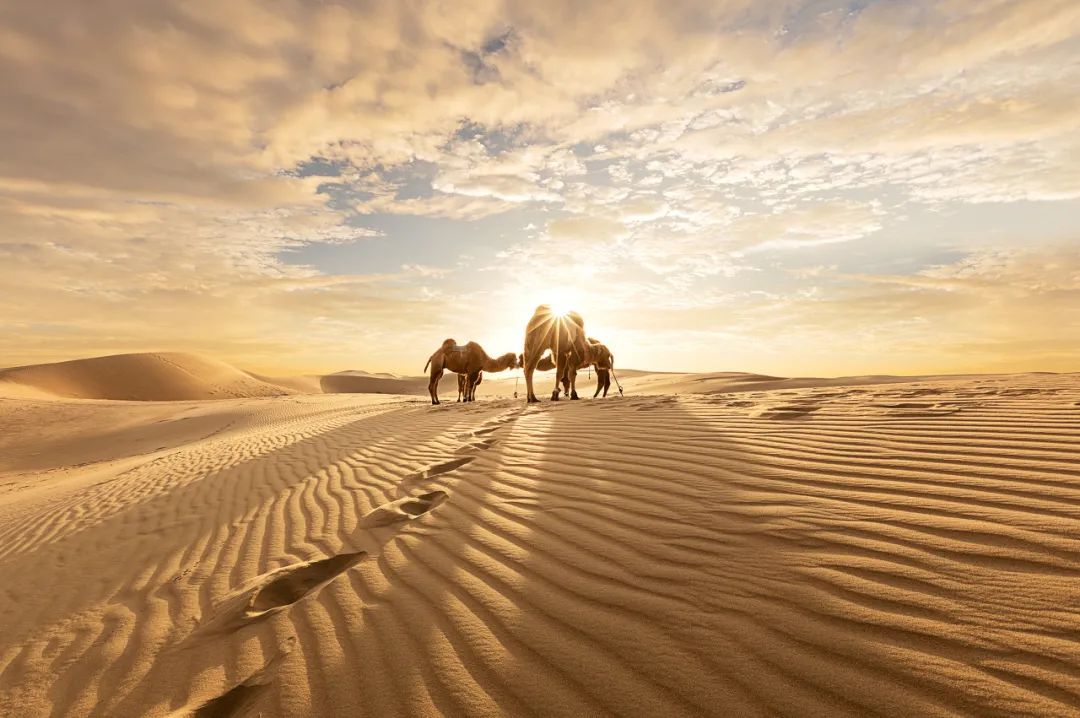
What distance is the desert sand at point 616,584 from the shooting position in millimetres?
1682

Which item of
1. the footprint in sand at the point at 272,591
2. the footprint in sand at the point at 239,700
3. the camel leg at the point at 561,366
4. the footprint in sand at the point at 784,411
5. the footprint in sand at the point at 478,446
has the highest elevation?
the camel leg at the point at 561,366

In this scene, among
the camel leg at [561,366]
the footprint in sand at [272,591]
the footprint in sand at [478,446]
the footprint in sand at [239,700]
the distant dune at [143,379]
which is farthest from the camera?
the distant dune at [143,379]

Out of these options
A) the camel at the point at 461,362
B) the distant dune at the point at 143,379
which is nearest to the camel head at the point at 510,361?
the camel at the point at 461,362

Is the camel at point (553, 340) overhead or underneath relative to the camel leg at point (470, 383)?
overhead

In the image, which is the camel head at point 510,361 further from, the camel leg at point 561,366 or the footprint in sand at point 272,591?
the footprint in sand at point 272,591

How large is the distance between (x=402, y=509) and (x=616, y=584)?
2.14 m

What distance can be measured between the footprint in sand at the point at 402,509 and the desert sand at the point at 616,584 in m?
0.02

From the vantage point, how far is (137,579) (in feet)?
11.3

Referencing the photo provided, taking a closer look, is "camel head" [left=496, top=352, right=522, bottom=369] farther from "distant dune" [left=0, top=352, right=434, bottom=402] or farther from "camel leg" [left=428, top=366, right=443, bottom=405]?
"distant dune" [left=0, top=352, right=434, bottom=402]

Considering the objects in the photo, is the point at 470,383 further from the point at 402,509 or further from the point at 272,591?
the point at 272,591

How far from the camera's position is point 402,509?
397cm

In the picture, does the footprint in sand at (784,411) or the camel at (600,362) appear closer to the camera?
the footprint in sand at (784,411)

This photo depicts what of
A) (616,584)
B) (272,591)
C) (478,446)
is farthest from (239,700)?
(478,446)

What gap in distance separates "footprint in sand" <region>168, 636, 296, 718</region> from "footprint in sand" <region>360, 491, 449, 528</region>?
1.62m
